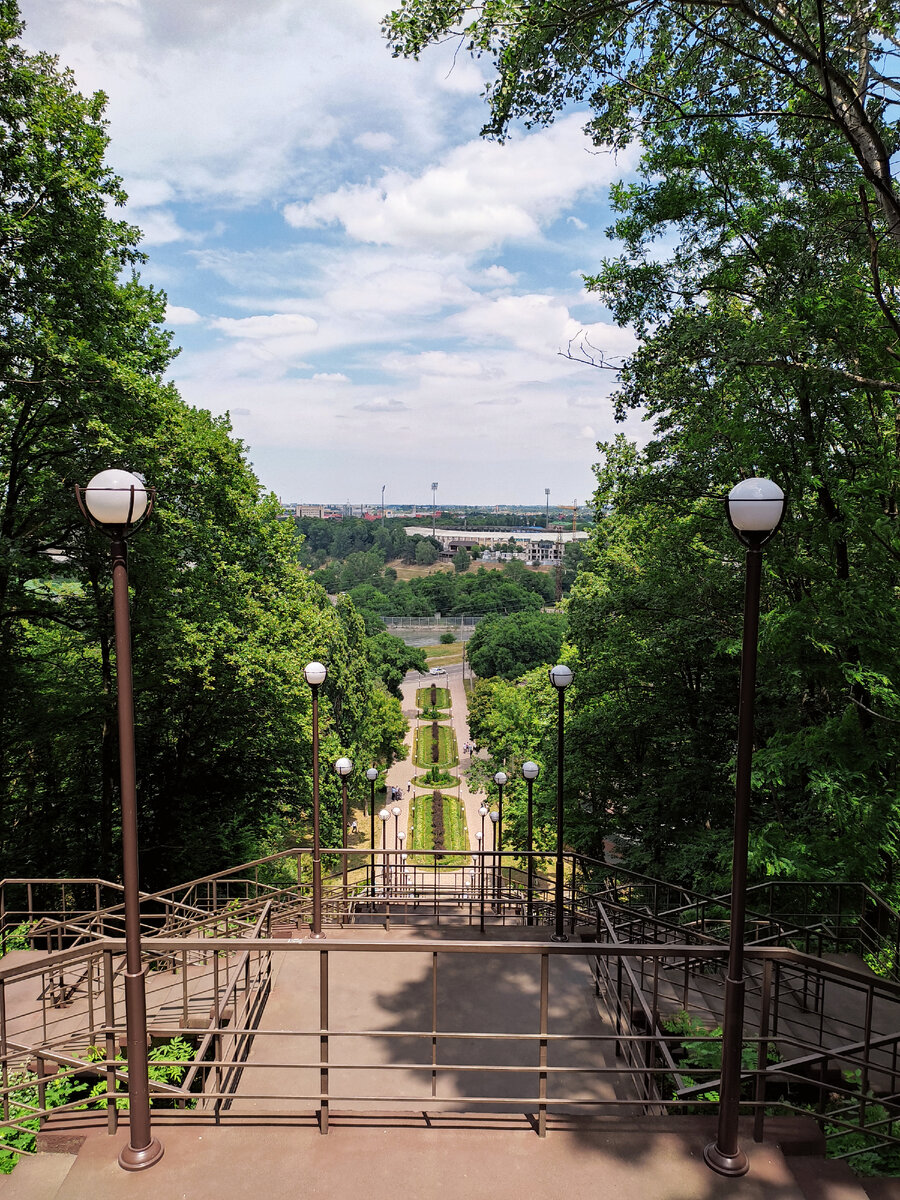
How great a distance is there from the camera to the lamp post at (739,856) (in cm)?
383

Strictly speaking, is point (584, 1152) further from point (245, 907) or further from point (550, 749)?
point (550, 749)

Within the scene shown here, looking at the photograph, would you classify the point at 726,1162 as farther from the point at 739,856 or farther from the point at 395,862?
the point at 395,862

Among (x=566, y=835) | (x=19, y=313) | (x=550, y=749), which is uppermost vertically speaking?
(x=19, y=313)

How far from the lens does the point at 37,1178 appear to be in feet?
12.3

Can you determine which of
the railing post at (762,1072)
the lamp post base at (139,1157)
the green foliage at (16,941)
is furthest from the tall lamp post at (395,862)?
the railing post at (762,1072)

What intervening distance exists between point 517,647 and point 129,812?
200 feet

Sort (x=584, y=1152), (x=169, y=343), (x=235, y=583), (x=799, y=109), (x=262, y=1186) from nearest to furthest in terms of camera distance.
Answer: (x=262, y=1186) → (x=584, y=1152) → (x=799, y=109) → (x=169, y=343) → (x=235, y=583)

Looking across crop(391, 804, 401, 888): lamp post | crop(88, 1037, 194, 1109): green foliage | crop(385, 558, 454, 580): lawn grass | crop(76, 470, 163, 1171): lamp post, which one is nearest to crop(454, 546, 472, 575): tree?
crop(385, 558, 454, 580): lawn grass

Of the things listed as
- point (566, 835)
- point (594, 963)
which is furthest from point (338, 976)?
point (566, 835)

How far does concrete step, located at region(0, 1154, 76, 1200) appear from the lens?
3.63 meters

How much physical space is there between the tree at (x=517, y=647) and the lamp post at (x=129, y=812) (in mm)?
57472

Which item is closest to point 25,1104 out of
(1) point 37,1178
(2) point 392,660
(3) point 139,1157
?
(1) point 37,1178

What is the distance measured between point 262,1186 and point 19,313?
12.4 m

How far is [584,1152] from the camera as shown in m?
3.92
